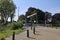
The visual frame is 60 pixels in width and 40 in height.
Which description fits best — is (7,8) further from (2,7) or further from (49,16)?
(49,16)

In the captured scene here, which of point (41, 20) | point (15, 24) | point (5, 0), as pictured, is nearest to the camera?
point (15, 24)

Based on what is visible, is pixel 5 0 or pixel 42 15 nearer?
pixel 5 0

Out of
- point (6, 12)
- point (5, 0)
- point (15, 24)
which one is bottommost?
point (15, 24)

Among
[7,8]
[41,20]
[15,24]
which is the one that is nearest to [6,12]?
[7,8]

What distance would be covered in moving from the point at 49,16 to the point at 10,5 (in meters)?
51.1

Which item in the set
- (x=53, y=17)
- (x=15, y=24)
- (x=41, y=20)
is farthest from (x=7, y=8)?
(x=53, y=17)

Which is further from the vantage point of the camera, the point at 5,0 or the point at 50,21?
the point at 50,21

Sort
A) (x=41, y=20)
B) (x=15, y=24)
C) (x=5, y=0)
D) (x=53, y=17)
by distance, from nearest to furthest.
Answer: (x=15, y=24), (x=5, y=0), (x=41, y=20), (x=53, y=17)

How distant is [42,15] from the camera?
122 metres

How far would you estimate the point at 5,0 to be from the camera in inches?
3115

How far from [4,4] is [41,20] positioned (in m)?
45.9

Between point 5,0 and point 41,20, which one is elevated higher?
point 5,0

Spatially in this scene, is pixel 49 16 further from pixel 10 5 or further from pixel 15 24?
pixel 15 24

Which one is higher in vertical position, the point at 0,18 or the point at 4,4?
the point at 4,4
